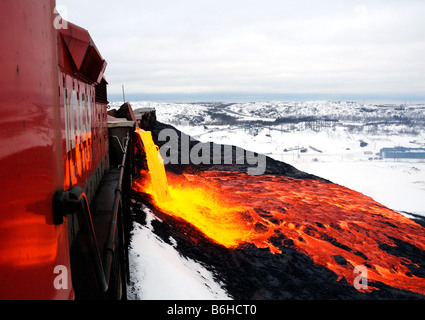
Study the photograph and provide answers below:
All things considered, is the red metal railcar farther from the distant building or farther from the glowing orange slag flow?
the distant building

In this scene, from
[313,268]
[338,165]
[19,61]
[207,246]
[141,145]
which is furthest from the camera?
[338,165]

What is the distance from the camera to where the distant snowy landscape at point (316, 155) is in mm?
7836

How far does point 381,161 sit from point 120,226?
11436cm

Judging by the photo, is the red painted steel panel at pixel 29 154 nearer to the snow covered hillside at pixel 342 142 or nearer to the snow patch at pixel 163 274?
the snow patch at pixel 163 274

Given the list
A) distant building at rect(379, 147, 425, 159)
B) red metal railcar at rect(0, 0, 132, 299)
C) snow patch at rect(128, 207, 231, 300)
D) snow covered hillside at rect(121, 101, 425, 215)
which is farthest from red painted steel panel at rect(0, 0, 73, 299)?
distant building at rect(379, 147, 425, 159)

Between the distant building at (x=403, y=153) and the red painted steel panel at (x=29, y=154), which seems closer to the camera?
the red painted steel panel at (x=29, y=154)

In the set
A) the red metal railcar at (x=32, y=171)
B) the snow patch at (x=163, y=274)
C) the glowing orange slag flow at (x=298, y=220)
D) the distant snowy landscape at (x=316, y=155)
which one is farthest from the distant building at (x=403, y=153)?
the red metal railcar at (x=32, y=171)

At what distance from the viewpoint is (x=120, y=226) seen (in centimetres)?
439

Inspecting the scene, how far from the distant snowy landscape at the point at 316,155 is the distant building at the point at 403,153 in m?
1.51

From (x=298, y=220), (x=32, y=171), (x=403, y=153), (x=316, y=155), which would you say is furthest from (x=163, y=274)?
(x=403, y=153)

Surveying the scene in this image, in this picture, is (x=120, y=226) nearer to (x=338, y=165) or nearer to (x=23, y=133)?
(x=23, y=133)

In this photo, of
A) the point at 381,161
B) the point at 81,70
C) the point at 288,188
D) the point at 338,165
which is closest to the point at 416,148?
the point at 381,161

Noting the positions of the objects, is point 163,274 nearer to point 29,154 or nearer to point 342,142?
point 29,154

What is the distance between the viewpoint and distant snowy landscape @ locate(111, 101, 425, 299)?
7.84m
